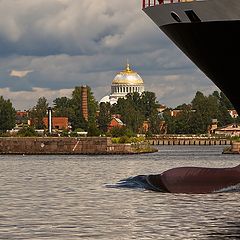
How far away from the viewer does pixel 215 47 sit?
1843 inches

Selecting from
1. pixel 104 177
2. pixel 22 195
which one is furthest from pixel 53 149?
pixel 22 195

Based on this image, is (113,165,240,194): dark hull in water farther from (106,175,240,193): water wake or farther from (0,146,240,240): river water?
(0,146,240,240): river water

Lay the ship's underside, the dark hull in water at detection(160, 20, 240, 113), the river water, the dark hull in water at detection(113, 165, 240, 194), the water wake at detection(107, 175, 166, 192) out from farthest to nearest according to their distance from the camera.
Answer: the water wake at detection(107, 175, 166, 192), the dark hull in water at detection(113, 165, 240, 194), the dark hull in water at detection(160, 20, 240, 113), the ship's underside, the river water

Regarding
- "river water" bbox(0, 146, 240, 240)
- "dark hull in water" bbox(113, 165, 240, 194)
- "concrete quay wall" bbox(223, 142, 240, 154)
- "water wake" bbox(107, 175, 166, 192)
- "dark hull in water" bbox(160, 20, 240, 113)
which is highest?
"dark hull in water" bbox(160, 20, 240, 113)

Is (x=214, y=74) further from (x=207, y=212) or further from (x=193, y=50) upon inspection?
(x=207, y=212)

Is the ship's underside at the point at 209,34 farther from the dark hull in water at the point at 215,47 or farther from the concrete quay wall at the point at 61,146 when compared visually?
the concrete quay wall at the point at 61,146

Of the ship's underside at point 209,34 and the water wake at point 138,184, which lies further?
the water wake at point 138,184

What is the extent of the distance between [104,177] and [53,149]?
8122 cm

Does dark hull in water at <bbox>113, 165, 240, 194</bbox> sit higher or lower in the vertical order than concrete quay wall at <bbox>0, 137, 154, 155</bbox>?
lower

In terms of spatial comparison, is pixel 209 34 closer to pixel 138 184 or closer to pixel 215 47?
pixel 215 47

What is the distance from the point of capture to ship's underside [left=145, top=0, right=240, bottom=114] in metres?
44.8

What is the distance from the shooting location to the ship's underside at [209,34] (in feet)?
147

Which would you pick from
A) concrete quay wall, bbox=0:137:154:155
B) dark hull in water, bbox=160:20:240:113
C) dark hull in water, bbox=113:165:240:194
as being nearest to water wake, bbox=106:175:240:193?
dark hull in water, bbox=113:165:240:194

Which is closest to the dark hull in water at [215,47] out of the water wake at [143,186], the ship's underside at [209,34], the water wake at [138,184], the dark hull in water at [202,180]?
the ship's underside at [209,34]
